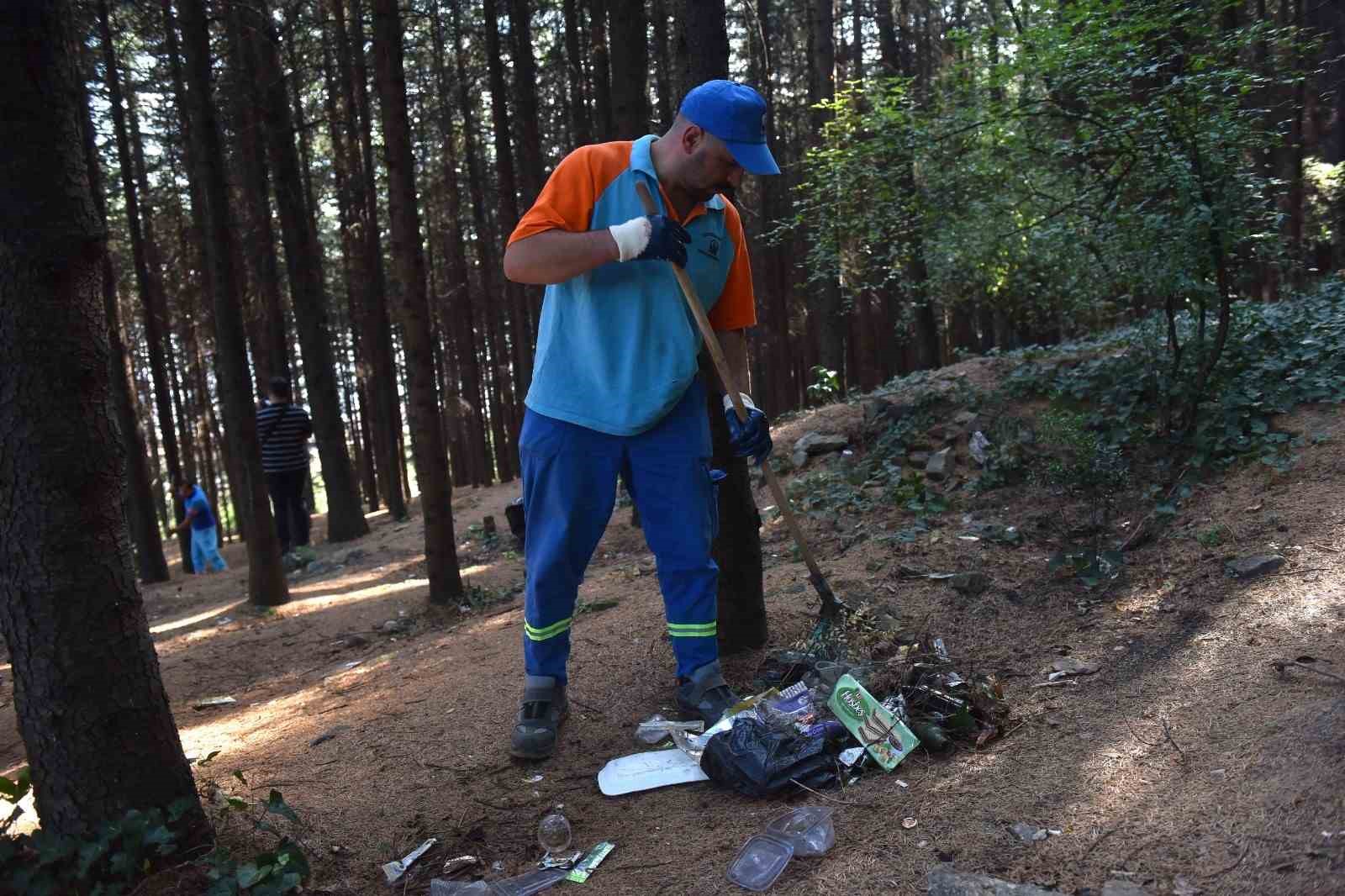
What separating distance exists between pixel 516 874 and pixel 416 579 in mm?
7023

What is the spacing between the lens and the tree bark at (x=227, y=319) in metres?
8.18

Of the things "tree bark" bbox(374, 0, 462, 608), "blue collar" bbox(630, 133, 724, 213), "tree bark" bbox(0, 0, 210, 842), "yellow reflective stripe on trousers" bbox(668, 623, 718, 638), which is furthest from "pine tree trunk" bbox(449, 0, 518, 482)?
"yellow reflective stripe on trousers" bbox(668, 623, 718, 638)

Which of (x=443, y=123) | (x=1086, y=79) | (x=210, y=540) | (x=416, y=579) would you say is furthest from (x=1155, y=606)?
(x=443, y=123)

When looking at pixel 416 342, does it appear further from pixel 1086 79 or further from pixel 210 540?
pixel 210 540

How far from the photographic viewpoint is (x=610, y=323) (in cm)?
335

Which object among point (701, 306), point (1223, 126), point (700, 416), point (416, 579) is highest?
point (1223, 126)

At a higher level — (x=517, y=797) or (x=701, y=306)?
(x=701, y=306)

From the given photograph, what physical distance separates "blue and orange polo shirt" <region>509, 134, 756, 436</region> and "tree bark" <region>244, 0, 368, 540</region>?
8694 mm

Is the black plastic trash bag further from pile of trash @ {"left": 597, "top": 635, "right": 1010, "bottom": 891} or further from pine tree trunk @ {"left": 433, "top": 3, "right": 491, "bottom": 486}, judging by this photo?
pine tree trunk @ {"left": 433, "top": 3, "right": 491, "bottom": 486}

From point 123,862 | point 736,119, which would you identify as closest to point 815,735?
point 123,862

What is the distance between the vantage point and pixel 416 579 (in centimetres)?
941

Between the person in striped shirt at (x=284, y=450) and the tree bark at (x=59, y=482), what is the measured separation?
9.29m

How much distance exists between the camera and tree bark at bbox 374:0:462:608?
6.90m

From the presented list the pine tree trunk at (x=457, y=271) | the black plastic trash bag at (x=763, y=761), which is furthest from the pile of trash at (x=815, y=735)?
the pine tree trunk at (x=457, y=271)
